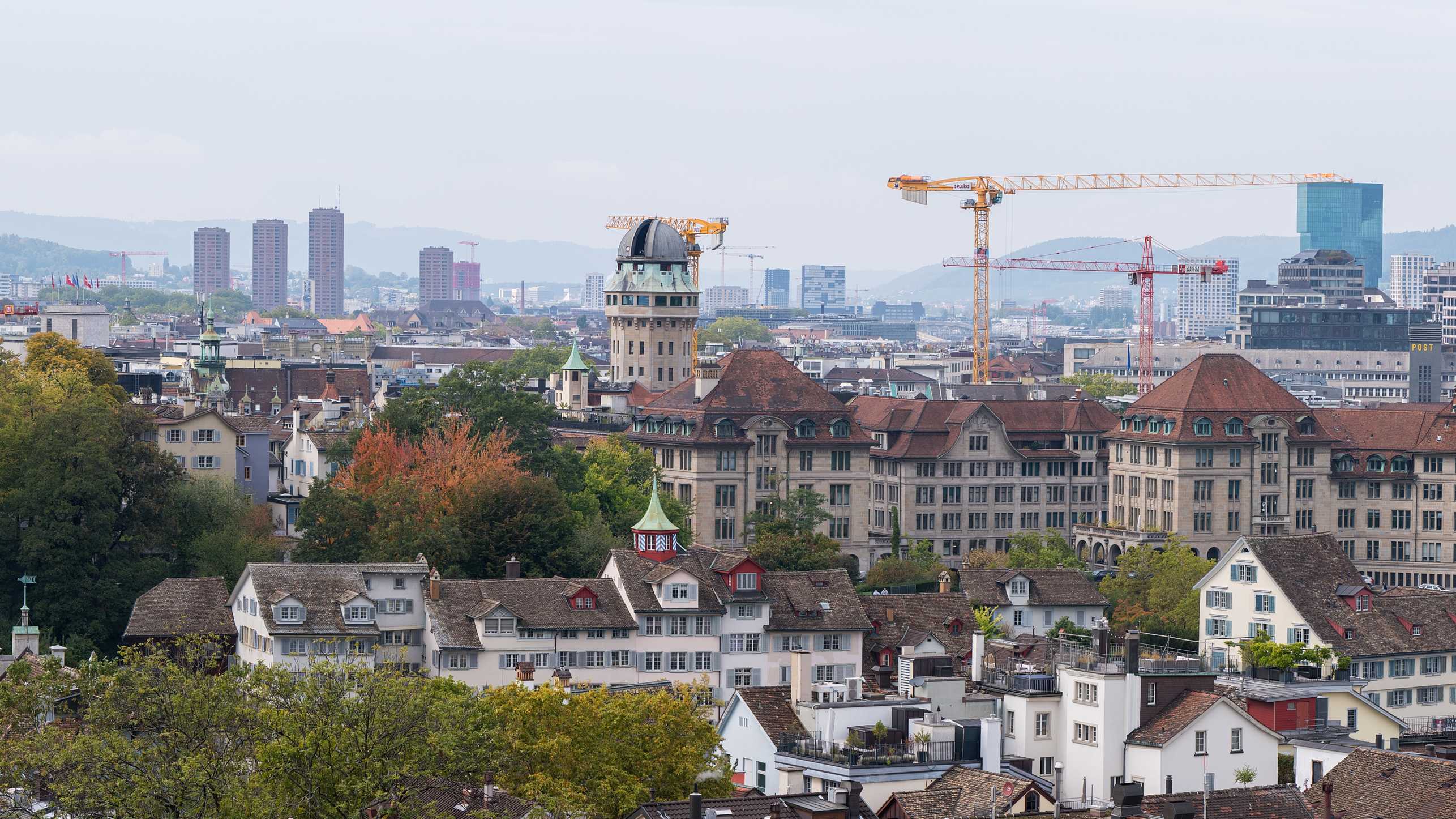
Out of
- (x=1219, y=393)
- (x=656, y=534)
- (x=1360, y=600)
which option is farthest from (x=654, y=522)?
(x=1219, y=393)

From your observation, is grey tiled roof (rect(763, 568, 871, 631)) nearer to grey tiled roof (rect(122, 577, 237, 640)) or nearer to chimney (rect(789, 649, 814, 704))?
chimney (rect(789, 649, 814, 704))

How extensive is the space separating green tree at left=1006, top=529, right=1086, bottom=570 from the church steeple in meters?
26.8

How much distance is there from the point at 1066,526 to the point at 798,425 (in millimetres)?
27405

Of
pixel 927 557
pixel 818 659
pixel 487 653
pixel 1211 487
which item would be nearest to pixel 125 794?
pixel 487 653

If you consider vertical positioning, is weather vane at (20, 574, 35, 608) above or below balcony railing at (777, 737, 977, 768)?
above

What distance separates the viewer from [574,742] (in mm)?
83688

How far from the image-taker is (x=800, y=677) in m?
100

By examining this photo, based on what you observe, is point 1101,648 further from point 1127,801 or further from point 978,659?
point 1127,801

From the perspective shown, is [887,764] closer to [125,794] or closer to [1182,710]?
[1182,710]

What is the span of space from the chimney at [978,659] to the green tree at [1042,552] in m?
49.5

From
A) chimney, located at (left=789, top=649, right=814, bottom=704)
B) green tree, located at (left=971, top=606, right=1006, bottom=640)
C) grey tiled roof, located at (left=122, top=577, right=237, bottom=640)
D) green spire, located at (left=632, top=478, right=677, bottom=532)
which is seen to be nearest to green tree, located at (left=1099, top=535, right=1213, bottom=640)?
green tree, located at (left=971, top=606, right=1006, bottom=640)

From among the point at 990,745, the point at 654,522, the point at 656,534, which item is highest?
the point at 654,522

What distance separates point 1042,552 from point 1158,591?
21045 mm

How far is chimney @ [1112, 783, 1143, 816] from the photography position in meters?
73.1
